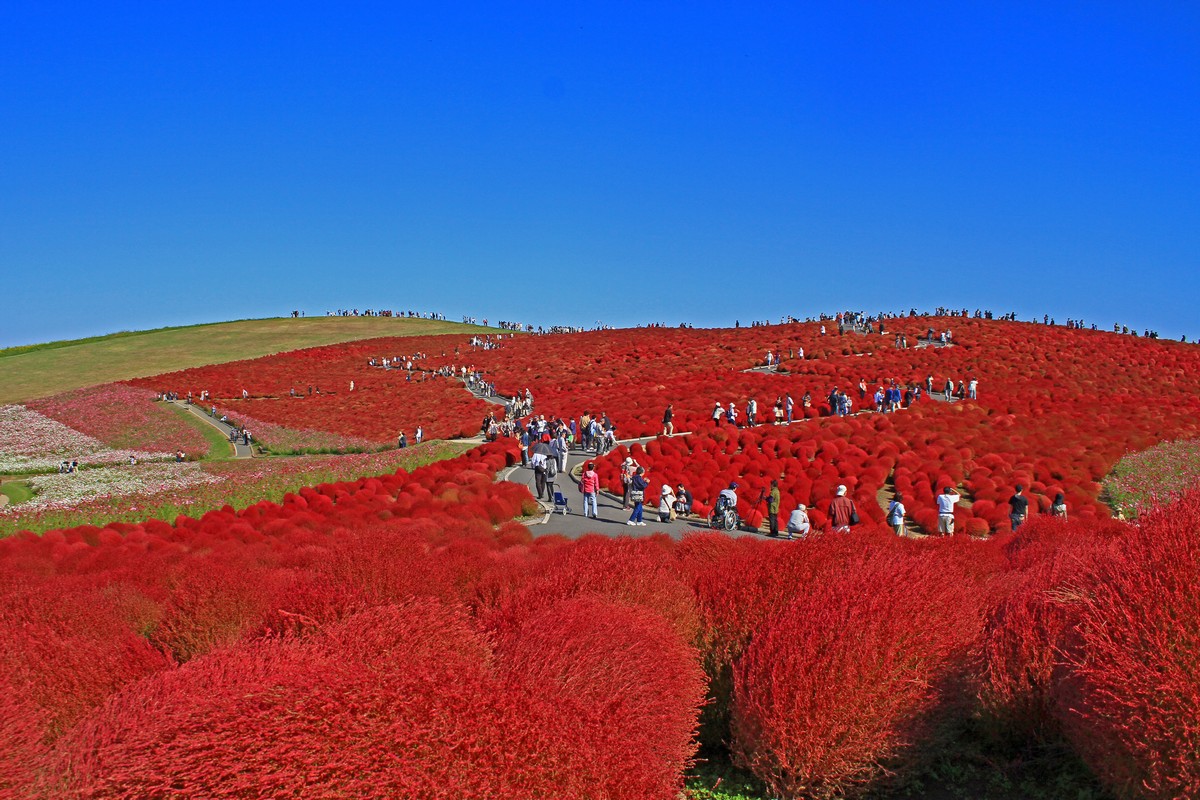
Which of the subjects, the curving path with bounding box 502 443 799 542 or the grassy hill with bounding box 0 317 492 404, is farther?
the grassy hill with bounding box 0 317 492 404

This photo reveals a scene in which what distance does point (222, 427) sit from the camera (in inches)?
2201

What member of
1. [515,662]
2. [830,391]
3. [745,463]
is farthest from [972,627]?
[830,391]

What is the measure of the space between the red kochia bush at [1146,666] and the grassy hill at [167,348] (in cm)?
7899

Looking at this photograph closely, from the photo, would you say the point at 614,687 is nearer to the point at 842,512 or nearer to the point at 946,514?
the point at 842,512

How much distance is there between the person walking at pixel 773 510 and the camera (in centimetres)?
2239

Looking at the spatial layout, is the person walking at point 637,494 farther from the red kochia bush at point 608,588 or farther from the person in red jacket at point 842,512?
the red kochia bush at point 608,588

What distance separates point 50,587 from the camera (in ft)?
38.6

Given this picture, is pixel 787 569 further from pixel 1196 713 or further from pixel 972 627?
pixel 1196 713

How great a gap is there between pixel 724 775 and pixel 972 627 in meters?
2.69

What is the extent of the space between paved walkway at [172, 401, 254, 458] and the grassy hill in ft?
53.6

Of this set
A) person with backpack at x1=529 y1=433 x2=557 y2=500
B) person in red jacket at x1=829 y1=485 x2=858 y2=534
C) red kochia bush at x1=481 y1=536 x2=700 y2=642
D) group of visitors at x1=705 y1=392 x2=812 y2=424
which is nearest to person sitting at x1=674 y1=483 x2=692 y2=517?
person with backpack at x1=529 y1=433 x2=557 y2=500

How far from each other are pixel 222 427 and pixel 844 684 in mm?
54668

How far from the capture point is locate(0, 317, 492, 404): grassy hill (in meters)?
80.5

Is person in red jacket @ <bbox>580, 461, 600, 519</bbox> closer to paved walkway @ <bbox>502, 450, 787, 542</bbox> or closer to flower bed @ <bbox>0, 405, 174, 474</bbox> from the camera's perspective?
paved walkway @ <bbox>502, 450, 787, 542</bbox>
